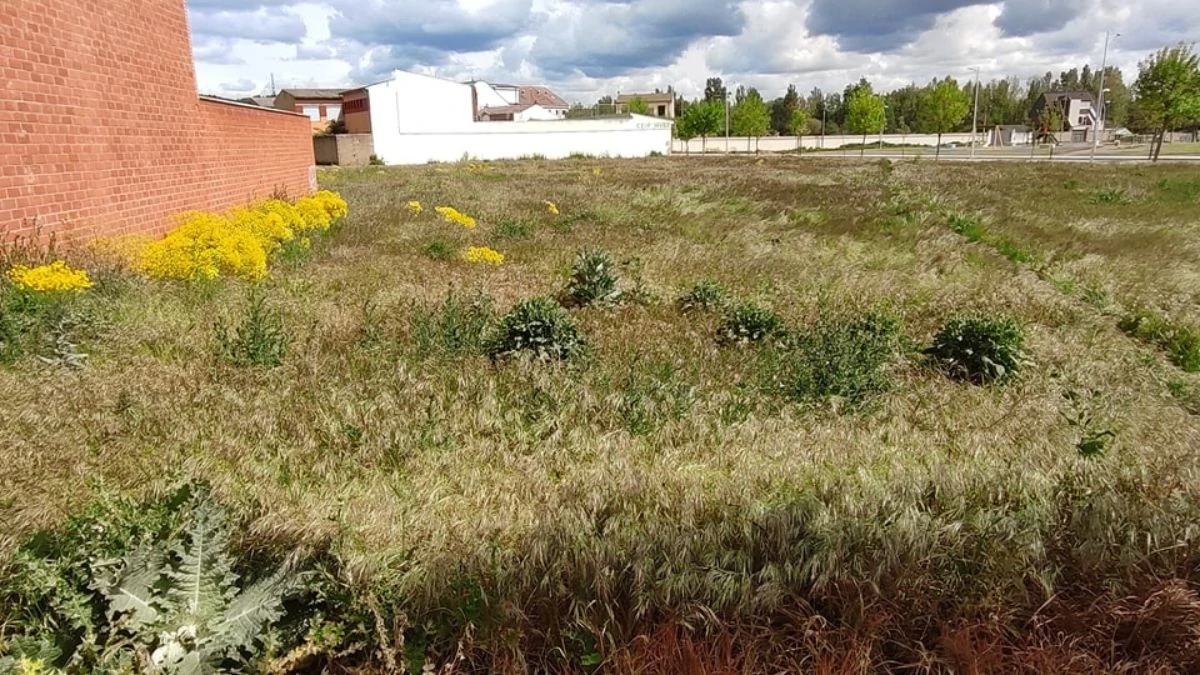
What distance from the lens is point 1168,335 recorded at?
727 cm

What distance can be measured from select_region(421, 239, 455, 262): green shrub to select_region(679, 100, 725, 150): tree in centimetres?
6914

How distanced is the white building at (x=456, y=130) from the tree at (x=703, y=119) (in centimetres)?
1647

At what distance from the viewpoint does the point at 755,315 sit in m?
6.45

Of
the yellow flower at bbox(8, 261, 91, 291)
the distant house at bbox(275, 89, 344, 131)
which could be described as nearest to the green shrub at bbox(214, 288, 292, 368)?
the yellow flower at bbox(8, 261, 91, 291)

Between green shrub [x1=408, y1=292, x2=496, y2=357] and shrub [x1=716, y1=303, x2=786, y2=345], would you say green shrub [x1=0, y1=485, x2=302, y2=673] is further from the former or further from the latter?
shrub [x1=716, y1=303, x2=786, y2=345]

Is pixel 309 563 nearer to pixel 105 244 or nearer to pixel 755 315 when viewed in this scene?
pixel 755 315

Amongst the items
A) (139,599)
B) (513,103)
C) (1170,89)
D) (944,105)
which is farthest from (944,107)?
(139,599)

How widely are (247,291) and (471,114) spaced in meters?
51.3

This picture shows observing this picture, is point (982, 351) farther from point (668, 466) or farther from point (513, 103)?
point (513, 103)

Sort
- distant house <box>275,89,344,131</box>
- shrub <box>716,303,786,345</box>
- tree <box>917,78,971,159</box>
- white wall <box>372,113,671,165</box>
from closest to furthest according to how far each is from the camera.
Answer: shrub <box>716,303,786,345</box> < white wall <box>372,113,671,165</box> < tree <box>917,78,971,159</box> < distant house <box>275,89,344,131</box>

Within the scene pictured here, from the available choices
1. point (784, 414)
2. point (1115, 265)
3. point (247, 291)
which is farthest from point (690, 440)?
point (1115, 265)

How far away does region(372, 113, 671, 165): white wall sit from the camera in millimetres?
48156

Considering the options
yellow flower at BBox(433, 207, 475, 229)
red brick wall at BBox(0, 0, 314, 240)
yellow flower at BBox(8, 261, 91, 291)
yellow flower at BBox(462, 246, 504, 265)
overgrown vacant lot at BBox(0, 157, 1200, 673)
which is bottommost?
overgrown vacant lot at BBox(0, 157, 1200, 673)

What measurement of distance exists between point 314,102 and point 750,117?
1848 inches
